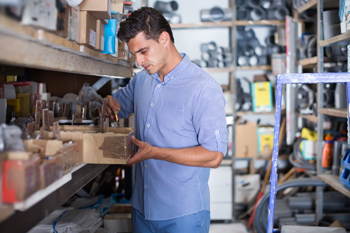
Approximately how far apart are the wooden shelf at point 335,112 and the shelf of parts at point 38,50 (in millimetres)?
1784

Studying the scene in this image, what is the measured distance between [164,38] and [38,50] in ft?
2.81

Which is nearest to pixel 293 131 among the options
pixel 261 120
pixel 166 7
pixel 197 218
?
pixel 261 120

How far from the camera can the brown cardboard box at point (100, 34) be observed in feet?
4.85

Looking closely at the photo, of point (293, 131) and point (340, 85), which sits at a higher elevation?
point (340, 85)

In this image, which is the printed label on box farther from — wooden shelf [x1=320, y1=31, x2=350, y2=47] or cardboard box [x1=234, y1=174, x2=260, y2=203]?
cardboard box [x1=234, y1=174, x2=260, y2=203]

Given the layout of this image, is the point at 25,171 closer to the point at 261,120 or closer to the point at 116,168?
the point at 116,168

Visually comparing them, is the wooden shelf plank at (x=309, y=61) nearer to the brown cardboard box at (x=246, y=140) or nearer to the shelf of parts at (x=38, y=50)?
the brown cardboard box at (x=246, y=140)

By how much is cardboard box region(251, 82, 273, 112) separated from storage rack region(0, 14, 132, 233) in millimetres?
2762

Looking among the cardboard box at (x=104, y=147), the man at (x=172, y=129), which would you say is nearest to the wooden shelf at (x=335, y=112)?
the man at (x=172, y=129)

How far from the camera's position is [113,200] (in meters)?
2.53

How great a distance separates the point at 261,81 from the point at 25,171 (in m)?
3.61

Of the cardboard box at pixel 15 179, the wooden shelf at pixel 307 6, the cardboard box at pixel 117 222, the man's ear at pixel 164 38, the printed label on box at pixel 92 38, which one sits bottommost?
the cardboard box at pixel 117 222

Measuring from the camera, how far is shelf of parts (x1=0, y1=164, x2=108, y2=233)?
2.84ft

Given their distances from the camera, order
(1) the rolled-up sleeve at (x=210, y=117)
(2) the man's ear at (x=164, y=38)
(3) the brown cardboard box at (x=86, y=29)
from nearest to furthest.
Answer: (3) the brown cardboard box at (x=86, y=29) → (1) the rolled-up sleeve at (x=210, y=117) → (2) the man's ear at (x=164, y=38)
